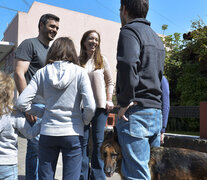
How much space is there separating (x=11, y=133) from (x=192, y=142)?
298cm

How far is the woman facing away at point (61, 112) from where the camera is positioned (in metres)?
2.16

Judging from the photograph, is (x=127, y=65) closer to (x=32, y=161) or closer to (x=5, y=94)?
(x=5, y=94)

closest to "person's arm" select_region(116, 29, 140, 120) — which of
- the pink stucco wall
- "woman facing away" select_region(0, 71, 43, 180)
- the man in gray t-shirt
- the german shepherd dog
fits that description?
the german shepherd dog

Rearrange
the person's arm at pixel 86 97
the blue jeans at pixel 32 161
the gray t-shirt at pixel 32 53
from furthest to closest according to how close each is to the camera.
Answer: the blue jeans at pixel 32 161, the gray t-shirt at pixel 32 53, the person's arm at pixel 86 97

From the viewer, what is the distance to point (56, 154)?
2.24m

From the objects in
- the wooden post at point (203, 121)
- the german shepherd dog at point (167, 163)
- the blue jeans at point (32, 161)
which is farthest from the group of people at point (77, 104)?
the wooden post at point (203, 121)

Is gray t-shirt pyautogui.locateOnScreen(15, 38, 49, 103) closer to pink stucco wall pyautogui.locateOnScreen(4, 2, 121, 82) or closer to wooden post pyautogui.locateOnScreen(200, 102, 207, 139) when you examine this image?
wooden post pyautogui.locateOnScreen(200, 102, 207, 139)

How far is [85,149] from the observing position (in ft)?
9.43

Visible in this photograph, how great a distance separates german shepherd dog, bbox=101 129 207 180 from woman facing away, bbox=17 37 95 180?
32 cm

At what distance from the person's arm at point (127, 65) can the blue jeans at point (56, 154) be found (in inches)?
25.9

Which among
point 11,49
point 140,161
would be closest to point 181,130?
point 140,161

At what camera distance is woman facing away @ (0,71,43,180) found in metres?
2.12

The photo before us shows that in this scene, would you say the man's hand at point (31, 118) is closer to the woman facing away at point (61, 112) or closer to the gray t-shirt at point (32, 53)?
the woman facing away at point (61, 112)

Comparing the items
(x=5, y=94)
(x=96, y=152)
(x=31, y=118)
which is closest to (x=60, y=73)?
(x=5, y=94)
